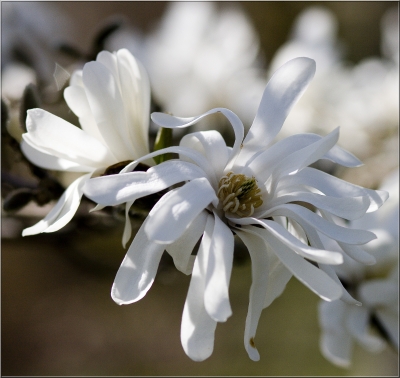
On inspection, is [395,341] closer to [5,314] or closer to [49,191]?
[49,191]

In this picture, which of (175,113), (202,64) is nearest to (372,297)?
(175,113)

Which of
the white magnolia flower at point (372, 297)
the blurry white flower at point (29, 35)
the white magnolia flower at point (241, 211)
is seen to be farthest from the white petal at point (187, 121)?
the blurry white flower at point (29, 35)

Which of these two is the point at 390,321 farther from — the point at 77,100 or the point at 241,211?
the point at 77,100

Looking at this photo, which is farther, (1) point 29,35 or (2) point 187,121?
(1) point 29,35

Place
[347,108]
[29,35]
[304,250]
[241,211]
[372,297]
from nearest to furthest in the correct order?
[304,250] → [241,211] → [372,297] → [29,35] → [347,108]

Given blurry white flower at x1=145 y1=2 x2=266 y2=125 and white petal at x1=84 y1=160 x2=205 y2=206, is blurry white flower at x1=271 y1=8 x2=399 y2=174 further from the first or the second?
white petal at x1=84 y1=160 x2=205 y2=206

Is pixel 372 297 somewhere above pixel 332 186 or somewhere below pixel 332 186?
below

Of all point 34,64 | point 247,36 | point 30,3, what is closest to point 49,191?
point 34,64
